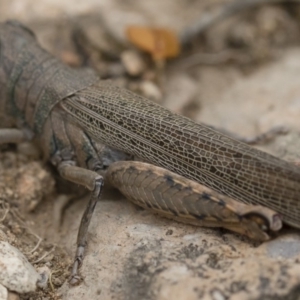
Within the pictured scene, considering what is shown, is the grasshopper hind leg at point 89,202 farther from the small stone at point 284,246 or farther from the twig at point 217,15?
the twig at point 217,15

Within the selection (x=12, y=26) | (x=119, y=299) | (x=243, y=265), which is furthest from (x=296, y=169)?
(x=12, y=26)

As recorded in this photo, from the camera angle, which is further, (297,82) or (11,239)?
(297,82)

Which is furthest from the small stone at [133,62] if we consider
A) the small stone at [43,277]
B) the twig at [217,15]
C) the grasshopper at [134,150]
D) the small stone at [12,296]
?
the small stone at [12,296]

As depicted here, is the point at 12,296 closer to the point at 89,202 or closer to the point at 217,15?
the point at 89,202

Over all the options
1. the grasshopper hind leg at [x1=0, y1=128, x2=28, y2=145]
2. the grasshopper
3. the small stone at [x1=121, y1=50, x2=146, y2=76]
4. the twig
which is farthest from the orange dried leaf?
the grasshopper hind leg at [x1=0, y1=128, x2=28, y2=145]

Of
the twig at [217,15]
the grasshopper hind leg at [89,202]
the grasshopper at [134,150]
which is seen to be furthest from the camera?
the twig at [217,15]

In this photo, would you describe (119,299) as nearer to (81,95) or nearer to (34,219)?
(34,219)

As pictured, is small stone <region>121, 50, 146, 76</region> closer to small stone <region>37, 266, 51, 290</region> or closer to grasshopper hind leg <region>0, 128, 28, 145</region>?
grasshopper hind leg <region>0, 128, 28, 145</region>
